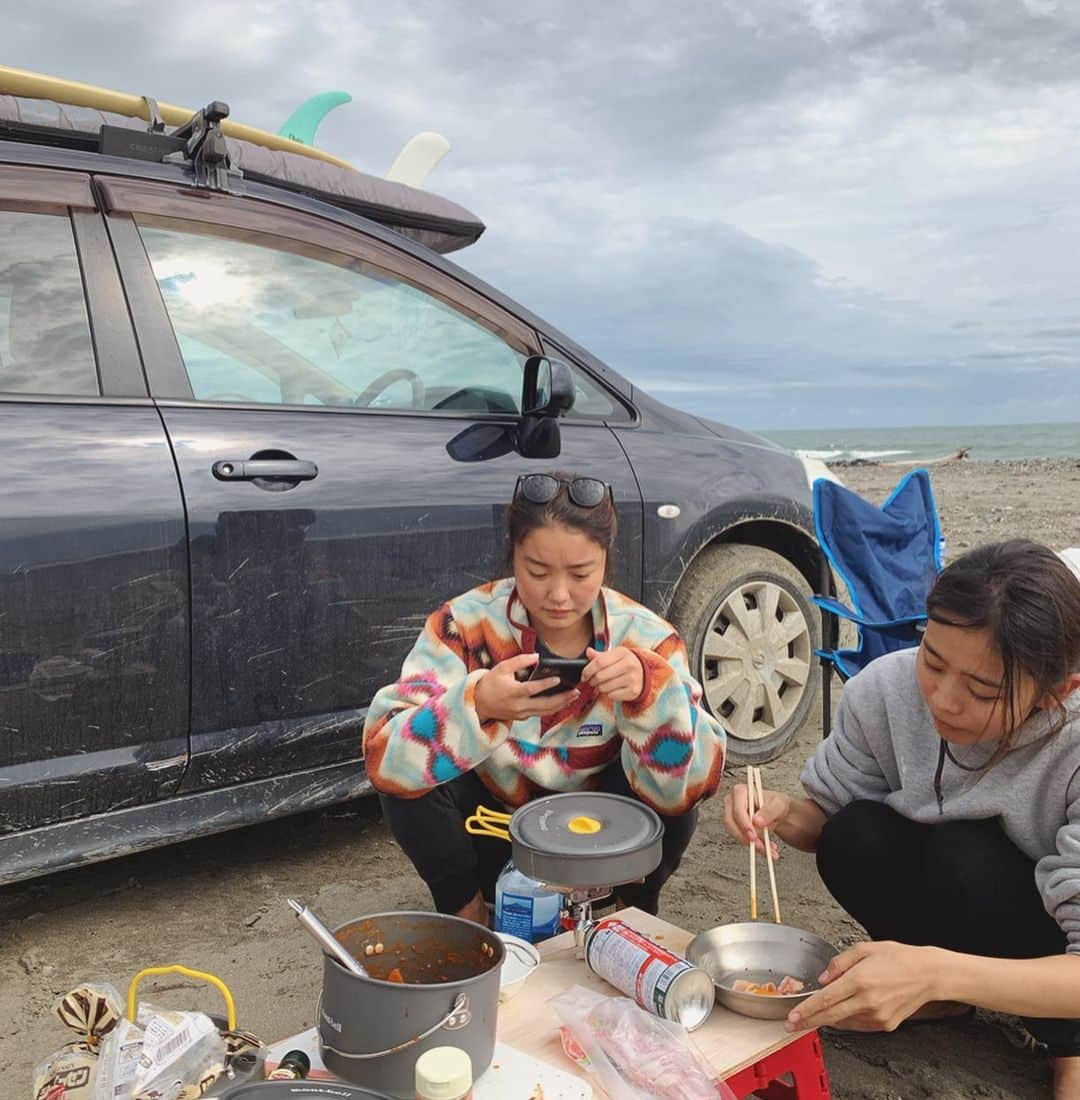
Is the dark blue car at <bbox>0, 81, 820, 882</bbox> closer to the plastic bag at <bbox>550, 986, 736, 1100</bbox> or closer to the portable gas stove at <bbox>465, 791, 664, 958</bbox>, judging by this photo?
the portable gas stove at <bbox>465, 791, 664, 958</bbox>

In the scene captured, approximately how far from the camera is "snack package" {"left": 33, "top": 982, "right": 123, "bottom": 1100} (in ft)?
4.58

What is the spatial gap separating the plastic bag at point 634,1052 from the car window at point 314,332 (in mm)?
1631

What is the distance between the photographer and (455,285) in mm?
2953

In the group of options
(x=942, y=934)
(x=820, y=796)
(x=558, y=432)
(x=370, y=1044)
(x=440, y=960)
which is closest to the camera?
(x=370, y=1044)

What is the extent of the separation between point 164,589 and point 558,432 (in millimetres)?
1110

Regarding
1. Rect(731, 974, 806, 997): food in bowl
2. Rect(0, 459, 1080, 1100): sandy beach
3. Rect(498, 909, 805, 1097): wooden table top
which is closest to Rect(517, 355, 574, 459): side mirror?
Rect(0, 459, 1080, 1100): sandy beach

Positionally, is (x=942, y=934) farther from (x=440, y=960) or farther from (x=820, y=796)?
(x=440, y=960)

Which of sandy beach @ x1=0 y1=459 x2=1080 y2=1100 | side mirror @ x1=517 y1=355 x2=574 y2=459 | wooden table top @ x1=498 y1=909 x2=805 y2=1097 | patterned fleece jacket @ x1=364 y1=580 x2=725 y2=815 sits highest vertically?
side mirror @ x1=517 y1=355 x2=574 y2=459

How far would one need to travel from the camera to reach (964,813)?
76.4 inches

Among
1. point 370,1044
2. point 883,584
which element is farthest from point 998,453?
point 370,1044

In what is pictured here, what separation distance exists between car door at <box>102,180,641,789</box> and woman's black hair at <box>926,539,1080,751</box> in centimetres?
134

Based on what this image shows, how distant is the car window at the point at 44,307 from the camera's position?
7.54ft

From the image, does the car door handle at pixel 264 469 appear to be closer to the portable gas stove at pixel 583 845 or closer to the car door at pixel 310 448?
the car door at pixel 310 448

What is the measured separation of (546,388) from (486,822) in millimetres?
1175
